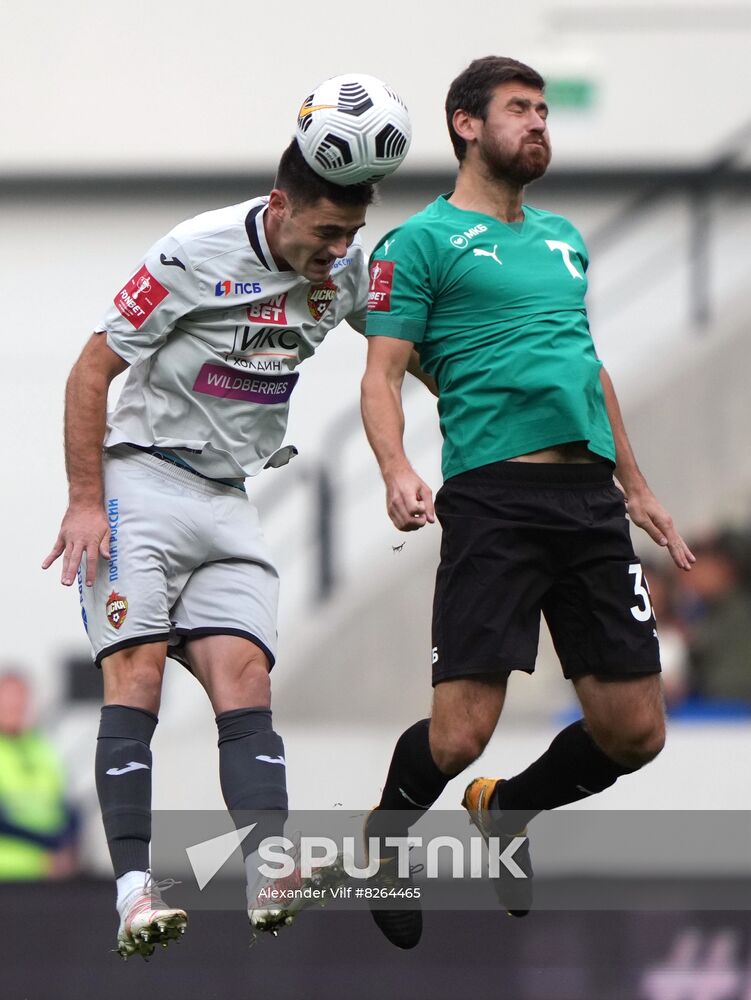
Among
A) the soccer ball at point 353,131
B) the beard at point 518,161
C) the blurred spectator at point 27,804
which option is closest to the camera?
the soccer ball at point 353,131

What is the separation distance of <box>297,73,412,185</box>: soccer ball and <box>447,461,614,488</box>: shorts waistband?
2.54ft

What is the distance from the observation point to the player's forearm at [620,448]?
14.7ft

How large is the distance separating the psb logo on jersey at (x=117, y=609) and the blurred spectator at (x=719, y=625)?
5461 millimetres

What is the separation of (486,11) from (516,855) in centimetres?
747

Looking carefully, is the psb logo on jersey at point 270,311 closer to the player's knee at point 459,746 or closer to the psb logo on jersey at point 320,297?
the psb logo on jersey at point 320,297

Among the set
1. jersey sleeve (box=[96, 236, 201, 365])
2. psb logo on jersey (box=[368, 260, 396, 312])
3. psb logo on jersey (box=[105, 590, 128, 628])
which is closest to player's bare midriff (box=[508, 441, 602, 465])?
psb logo on jersey (box=[368, 260, 396, 312])

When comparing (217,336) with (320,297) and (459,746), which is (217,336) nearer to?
(320,297)

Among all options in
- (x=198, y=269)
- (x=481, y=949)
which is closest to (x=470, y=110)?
(x=198, y=269)

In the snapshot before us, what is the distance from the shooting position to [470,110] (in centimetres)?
432

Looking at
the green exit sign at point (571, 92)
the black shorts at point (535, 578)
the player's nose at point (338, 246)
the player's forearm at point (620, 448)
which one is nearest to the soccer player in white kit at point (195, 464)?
the player's nose at point (338, 246)

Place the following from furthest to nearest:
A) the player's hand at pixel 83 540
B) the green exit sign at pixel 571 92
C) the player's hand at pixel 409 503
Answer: the green exit sign at pixel 571 92, the player's hand at pixel 83 540, the player's hand at pixel 409 503

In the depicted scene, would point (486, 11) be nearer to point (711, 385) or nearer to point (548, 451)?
point (711, 385)

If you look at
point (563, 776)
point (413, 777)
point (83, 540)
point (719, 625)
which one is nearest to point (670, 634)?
point (719, 625)

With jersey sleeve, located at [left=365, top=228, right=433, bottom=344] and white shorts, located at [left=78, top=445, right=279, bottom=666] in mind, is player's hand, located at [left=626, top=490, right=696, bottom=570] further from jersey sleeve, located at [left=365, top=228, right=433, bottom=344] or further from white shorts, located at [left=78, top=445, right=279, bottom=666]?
white shorts, located at [left=78, top=445, right=279, bottom=666]
